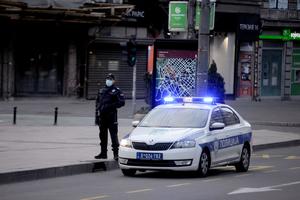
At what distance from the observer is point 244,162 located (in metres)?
17.9

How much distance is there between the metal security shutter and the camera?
140 feet

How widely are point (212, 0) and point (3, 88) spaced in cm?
1740

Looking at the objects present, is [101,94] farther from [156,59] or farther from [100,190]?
[156,59]

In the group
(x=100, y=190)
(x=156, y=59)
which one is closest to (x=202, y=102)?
(x=100, y=190)

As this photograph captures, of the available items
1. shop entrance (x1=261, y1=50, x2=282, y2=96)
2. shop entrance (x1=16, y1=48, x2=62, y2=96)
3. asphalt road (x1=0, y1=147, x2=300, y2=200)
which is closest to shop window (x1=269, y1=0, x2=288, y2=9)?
shop entrance (x1=261, y1=50, x2=282, y2=96)

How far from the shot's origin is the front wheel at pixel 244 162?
17766mm

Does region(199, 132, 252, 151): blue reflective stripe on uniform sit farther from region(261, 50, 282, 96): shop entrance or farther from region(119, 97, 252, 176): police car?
region(261, 50, 282, 96): shop entrance

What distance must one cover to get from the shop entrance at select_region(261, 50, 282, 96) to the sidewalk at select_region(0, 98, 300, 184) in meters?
4.05

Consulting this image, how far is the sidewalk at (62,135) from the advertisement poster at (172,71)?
185 cm

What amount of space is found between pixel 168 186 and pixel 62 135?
9.97m

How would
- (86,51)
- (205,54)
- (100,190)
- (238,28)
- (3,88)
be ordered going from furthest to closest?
(238,28) → (86,51) → (3,88) → (205,54) → (100,190)

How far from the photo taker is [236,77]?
4812 centimetres

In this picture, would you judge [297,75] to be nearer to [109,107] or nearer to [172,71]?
[172,71]

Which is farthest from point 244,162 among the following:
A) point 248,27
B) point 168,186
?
point 248,27
